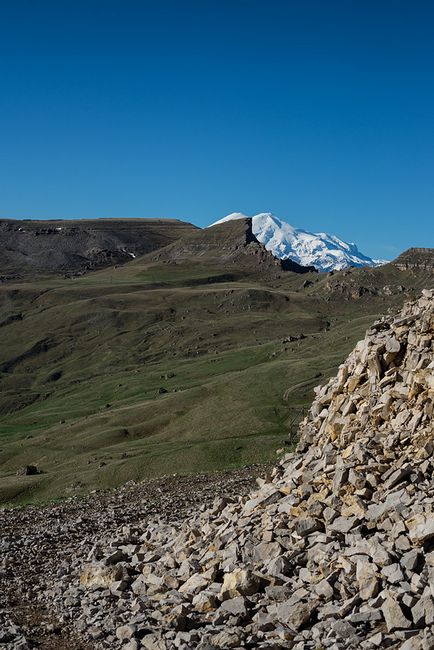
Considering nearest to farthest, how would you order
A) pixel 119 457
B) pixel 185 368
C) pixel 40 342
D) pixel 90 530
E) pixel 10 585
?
pixel 10 585, pixel 90 530, pixel 119 457, pixel 185 368, pixel 40 342

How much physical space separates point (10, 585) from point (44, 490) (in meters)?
30.9

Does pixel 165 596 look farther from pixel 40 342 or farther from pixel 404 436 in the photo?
pixel 40 342

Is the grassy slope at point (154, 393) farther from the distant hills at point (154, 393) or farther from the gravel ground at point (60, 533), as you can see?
the gravel ground at point (60, 533)

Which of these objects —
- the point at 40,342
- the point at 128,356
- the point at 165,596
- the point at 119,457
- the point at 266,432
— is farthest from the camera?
the point at 40,342

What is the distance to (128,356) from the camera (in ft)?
571

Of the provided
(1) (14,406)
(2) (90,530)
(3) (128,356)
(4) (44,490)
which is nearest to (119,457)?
(4) (44,490)

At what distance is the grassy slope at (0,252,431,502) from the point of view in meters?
52.6

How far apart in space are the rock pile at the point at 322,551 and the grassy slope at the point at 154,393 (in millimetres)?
24775

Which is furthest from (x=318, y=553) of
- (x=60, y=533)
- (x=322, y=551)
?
(x=60, y=533)

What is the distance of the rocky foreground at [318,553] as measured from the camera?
14.2 metres

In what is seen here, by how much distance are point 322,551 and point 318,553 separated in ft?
0.39

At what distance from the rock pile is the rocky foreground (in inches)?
1.3

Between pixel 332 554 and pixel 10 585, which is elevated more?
pixel 332 554

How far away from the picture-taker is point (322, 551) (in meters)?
16.0
